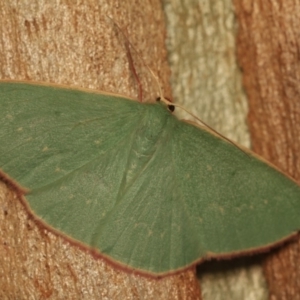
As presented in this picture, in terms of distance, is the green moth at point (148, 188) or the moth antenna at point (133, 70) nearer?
the green moth at point (148, 188)

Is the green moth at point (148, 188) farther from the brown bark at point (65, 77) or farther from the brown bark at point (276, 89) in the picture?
the brown bark at point (276, 89)

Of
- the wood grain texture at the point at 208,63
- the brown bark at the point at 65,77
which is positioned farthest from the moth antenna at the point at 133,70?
the wood grain texture at the point at 208,63

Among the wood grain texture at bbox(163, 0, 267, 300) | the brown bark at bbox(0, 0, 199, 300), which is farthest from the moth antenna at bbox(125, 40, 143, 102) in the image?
the wood grain texture at bbox(163, 0, 267, 300)

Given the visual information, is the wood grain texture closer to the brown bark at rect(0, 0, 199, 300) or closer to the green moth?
the brown bark at rect(0, 0, 199, 300)

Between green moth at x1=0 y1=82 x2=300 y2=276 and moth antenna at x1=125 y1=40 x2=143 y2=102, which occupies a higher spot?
moth antenna at x1=125 y1=40 x2=143 y2=102

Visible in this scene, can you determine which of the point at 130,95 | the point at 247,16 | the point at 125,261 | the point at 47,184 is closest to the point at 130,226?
the point at 125,261

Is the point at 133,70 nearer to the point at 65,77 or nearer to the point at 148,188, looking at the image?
the point at 65,77
